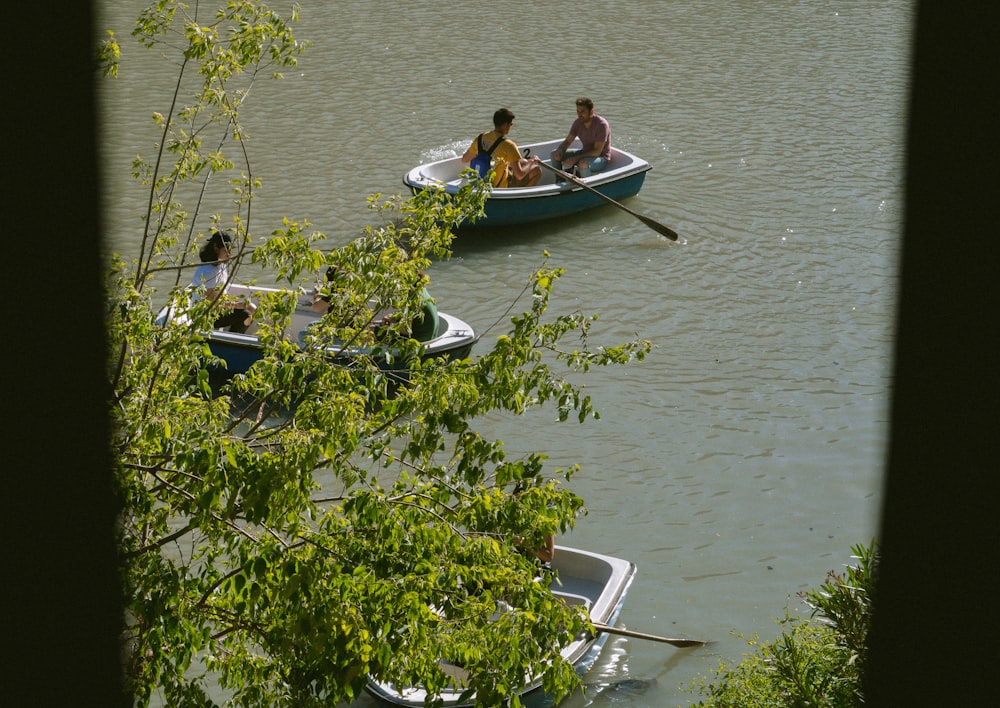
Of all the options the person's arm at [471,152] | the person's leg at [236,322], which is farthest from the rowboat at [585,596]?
the person's arm at [471,152]

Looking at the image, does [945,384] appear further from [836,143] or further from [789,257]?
[836,143]

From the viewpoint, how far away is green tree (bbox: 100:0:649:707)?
4.09 meters

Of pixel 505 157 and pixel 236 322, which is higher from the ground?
pixel 505 157

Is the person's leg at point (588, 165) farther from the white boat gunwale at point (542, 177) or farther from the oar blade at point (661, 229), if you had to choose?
the oar blade at point (661, 229)

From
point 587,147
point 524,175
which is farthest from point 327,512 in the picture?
point 587,147

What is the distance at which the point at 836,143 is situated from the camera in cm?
1606

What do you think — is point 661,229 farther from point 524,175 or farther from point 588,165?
point 524,175

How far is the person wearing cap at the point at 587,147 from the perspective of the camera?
14.1 meters

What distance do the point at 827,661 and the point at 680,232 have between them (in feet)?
28.2

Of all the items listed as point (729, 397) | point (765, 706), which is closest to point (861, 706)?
point (765, 706)

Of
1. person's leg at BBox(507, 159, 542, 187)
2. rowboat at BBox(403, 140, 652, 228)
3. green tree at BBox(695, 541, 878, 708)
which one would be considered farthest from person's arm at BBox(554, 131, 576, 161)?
green tree at BBox(695, 541, 878, 708)

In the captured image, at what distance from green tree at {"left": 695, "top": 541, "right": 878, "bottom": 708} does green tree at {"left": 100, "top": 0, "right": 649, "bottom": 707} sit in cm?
130

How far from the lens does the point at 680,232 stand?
13.5m

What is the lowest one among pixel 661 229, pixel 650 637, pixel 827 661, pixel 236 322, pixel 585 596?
pixel 650 637
